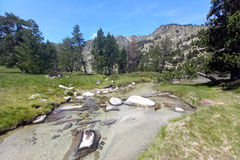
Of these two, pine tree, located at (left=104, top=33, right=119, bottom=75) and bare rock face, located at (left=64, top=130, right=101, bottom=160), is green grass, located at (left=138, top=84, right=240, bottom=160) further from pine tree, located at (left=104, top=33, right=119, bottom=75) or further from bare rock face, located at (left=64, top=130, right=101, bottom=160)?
pine tree, located at (left=104, top=33, right=119, bottom=75)

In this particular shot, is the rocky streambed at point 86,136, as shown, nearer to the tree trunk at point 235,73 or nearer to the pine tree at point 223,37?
the pine tree at point 223,37

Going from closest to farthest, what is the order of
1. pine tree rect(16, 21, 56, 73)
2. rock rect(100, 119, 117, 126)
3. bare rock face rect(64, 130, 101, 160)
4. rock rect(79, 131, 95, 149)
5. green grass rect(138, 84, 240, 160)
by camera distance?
green grass rect(138, 84, 240, 160) → bare rock face rect(64, 130, 101, 160) → rock rect(79, 131, 95, 149) → rock rect(100, 119, 117, 126) → pine tree rect(16, 21, 56, 73)

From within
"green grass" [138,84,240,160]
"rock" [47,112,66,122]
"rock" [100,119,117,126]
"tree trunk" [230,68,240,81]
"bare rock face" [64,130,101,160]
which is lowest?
"rock" [100,119,117,126]

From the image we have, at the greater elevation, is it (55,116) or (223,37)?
(223,37)

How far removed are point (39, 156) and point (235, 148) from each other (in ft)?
27.2

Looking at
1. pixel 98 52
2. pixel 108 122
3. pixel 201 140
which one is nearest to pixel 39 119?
pixel 108 122

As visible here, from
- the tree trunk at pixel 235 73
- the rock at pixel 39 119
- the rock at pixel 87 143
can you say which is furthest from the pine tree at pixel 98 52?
the rock at pixel 87 143

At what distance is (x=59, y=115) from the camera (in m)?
8.62

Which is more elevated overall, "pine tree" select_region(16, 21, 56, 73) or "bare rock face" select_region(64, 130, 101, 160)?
"pine tree" select_region(16, 21, 56, 73)

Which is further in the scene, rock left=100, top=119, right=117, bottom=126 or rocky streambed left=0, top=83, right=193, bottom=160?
rock left=100, top=119, right=117, bottom=126

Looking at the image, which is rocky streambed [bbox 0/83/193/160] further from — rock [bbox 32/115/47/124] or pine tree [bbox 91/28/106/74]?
pine tree [bbox 91/28/106/74]

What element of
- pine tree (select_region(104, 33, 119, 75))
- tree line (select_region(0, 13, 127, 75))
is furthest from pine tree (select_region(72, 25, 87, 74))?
pine tree (select_region(104, 33, 119, 75))

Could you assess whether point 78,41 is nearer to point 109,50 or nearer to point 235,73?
point 109,50

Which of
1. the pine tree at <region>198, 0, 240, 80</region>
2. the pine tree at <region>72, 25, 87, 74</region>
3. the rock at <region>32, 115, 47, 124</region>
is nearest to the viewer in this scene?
the rock at <region>32, 115, 47, 124</region>
